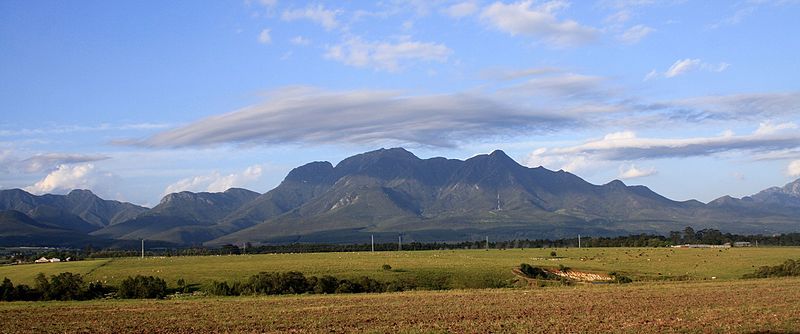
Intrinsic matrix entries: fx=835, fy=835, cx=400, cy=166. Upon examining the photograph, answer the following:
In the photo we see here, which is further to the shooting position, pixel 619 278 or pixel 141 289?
pixel 619 278

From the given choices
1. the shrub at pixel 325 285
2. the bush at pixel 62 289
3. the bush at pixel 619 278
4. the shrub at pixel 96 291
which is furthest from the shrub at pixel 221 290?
the bush at pixel 619 278

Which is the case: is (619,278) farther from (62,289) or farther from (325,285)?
(62,289)

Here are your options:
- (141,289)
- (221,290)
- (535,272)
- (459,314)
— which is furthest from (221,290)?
(535,272)

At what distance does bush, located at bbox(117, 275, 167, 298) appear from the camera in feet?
203

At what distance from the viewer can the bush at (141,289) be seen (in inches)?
2435

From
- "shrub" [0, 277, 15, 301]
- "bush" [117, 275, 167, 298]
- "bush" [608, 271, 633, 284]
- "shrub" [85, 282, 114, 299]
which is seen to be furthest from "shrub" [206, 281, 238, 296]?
"bush" [608, 271, 633, 284]

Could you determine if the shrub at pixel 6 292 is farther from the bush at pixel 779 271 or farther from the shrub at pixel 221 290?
the bush at pixel 779 271

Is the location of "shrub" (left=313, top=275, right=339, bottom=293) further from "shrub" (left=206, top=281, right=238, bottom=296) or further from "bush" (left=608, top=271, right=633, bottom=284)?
"bush" (left=608, top=271, right=633, bottom=284)

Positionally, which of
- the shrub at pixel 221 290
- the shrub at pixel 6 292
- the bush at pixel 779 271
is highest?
the shrub at pixel 6 292

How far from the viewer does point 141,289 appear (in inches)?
2454

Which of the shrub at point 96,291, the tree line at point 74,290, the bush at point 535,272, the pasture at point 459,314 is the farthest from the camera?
the bush at point 535,272

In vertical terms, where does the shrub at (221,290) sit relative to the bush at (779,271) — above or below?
above

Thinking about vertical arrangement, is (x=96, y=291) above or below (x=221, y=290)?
above

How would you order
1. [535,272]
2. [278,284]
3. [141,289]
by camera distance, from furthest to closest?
[535,272], [278,284], [141,289]
